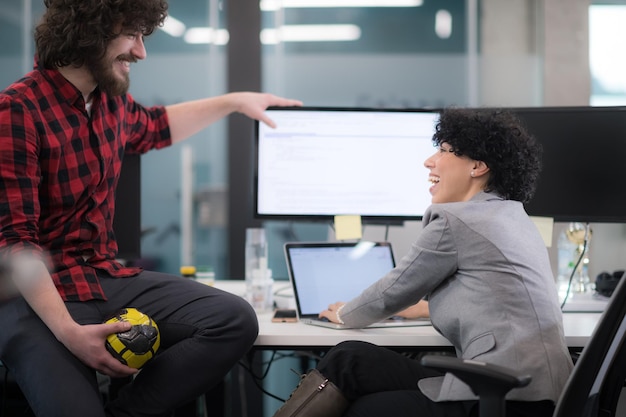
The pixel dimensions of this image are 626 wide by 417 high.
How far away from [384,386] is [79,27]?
3.64ft

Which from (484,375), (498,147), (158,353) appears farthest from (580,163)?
(158,353)

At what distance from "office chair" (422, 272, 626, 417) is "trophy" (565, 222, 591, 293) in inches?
39.4

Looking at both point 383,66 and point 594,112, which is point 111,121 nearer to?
point 594,112

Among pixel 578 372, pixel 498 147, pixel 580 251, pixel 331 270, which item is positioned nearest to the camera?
pixel 578 372

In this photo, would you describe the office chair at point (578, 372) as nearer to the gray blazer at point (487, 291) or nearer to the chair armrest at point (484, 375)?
the chair armrest at point (484, 375)

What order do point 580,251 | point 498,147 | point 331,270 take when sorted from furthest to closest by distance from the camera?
point 580,251 < point 331,270 < point 498,147

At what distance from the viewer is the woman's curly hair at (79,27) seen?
1.59m

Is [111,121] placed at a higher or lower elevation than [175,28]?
lower

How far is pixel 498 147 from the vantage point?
1.53 m

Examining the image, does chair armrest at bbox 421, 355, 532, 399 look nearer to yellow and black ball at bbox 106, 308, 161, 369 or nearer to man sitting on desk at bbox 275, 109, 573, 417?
man sitting on desk at bbox 275, 109, 573, 417

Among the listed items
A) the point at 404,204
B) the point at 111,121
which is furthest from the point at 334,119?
the point at 111,121

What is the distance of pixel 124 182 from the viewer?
77.6 inches

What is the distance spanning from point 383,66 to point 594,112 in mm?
1979

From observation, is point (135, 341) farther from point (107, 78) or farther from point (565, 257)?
point (565, 257)
